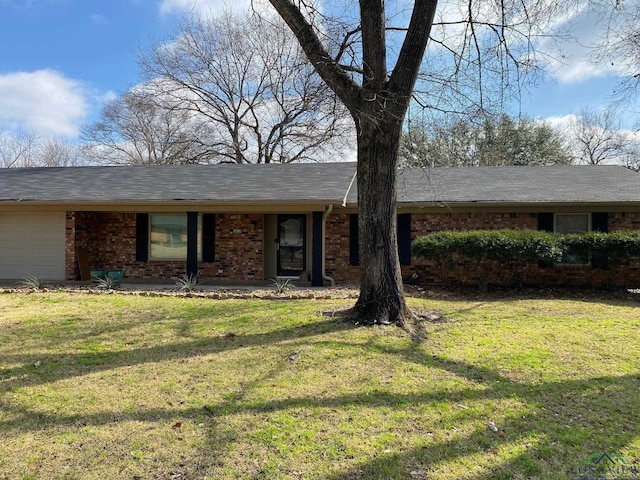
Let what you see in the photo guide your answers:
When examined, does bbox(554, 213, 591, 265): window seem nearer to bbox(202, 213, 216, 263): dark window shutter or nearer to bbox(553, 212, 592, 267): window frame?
bbox(553, 212, 592, 267): window frame

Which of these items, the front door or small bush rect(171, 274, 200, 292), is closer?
small bush rect(171, 274, 200, 292)

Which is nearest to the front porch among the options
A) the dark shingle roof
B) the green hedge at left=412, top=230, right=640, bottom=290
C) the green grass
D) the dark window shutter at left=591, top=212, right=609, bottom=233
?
the dark shingle roof

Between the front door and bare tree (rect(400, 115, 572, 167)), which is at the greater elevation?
bare tree (rect(400, 115, 572, 167))

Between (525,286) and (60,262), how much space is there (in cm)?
1224

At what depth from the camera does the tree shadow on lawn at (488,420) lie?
274 centimetres

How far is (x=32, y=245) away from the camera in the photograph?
11.9m

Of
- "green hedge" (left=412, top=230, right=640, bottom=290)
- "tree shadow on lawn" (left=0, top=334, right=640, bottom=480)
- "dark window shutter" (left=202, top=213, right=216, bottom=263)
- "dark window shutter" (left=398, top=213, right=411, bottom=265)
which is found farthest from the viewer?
"dark window shutter" (left=202, top=213, right=216, bottom=263)

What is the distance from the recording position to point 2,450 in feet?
9.44

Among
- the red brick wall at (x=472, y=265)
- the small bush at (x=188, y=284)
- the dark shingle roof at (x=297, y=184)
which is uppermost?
the dark shingle roof at (x=297, y=184)

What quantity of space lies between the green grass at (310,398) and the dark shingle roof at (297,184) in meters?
4.73

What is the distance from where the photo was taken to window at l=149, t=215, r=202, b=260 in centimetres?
1232

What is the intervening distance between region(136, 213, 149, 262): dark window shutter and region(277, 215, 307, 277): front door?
3.80 meters

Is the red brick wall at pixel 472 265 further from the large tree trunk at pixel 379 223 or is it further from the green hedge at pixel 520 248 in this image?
the large tree trunk at pixel 379 223

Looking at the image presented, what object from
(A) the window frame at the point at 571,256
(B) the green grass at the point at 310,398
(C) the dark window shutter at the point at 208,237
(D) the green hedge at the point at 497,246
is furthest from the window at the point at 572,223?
(C) the dark window shutter at the point at 208,237
